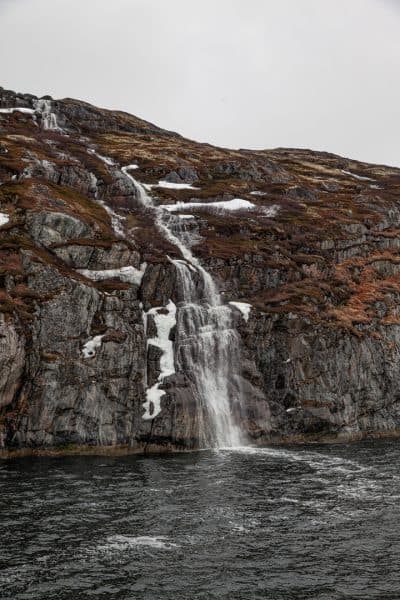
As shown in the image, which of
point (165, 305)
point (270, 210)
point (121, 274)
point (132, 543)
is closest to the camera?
point (132, 543)

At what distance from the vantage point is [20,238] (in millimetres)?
57969

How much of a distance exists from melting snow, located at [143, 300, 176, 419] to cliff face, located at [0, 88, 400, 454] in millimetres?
226

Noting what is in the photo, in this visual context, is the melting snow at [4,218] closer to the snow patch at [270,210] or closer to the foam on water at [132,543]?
the foam on water at [132,543]

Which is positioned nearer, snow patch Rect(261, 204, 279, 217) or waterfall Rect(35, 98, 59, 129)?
snow patch Rect(261, 204, 279, 217)

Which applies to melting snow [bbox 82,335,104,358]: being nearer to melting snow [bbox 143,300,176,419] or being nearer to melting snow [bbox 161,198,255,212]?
melting snow [bbox 143,300,176,419]

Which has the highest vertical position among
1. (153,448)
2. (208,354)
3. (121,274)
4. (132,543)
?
(121,274)

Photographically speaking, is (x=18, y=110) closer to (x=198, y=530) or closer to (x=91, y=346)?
(x=91, y=346)

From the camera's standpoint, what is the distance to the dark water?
70.6 feet

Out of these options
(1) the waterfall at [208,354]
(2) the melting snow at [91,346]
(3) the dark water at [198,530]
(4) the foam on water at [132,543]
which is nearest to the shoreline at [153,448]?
(3) the dark water at [198,530]

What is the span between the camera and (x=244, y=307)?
207 ft

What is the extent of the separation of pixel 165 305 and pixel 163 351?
6.49 metres

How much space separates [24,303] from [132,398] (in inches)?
515

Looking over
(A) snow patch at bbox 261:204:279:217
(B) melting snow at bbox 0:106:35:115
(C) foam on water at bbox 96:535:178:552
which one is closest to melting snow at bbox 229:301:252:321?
(A) snow patch at bbox 261:204:279:217

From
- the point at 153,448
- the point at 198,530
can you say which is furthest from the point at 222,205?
the point at 198,530
